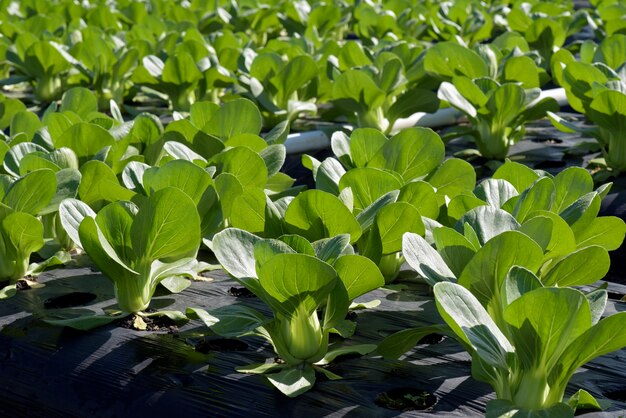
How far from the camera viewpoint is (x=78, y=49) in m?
3.38

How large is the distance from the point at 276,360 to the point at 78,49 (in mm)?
2185

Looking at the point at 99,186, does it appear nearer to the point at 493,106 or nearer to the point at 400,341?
the point at 400,341

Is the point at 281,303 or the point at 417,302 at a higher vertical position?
the point at 281,303

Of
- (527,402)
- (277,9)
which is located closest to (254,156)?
(527,402)

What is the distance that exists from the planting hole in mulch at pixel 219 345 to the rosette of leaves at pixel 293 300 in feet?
0.28

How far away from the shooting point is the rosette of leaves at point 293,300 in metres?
1.36

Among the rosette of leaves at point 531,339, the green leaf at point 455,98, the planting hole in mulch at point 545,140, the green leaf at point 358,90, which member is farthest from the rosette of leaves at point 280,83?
the rosette of leaves at point 531,339

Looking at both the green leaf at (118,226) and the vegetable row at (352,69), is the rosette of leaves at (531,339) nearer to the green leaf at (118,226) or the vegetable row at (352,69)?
the green leaf at (118,226)

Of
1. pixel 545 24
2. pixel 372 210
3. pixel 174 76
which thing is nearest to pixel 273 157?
pixel 372 210

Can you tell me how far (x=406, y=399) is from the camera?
1.40 metres

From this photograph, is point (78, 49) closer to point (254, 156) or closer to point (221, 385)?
point (254, 156)

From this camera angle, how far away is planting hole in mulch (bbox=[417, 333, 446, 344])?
1.58m

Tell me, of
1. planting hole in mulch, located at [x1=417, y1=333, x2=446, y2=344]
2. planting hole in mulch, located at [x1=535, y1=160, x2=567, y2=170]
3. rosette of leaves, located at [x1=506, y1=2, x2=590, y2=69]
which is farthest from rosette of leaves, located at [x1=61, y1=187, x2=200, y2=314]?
rosette of leaves, located at [x1=506, y1=2, x2=590, y2=69]

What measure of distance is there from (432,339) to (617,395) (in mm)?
317
